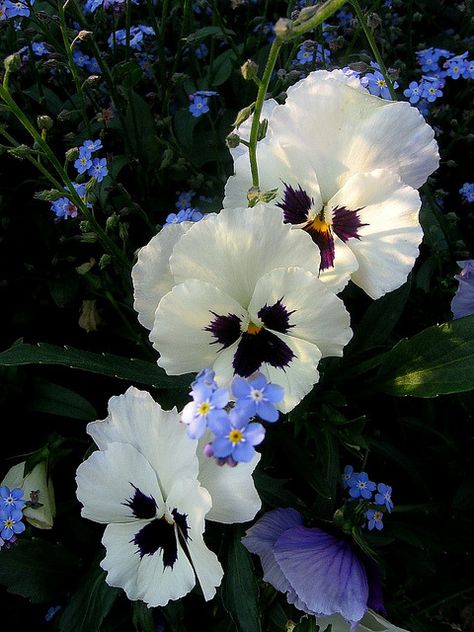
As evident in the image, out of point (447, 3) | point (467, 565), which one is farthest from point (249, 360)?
point (447, 3)

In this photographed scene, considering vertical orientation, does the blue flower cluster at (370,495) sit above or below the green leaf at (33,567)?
above

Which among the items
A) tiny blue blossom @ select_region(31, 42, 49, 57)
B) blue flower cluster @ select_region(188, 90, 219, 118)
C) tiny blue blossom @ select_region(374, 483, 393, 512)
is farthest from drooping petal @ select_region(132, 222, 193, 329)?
tiny blue blossom @ select_region(31, 42, 49, 57)

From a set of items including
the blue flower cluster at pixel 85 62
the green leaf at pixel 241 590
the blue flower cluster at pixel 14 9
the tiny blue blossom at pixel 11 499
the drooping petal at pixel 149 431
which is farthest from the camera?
the blue flower cluster at pixel 85 62

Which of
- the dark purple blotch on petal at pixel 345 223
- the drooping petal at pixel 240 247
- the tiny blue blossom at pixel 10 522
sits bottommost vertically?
A: the tiny blue blossom at pixel 10 522

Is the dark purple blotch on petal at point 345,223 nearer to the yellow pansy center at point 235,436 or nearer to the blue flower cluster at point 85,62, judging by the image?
the yellow pansy center at point 235,436

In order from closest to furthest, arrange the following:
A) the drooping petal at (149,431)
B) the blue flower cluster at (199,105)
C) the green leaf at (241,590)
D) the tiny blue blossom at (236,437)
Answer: the tiny blue blossom at (236,437), the drooping petal at (149,431), the green leaf at (241,590), the blue flower cluster at (199,105)

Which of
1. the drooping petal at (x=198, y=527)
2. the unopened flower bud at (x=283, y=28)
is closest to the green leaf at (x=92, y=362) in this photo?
the drooping petal at (x=198, y=527)

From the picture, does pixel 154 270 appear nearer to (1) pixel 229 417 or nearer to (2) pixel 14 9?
(1) pixel 229 417

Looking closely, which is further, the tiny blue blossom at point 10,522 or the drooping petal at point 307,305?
the tiny blue blossom at point 10,522
